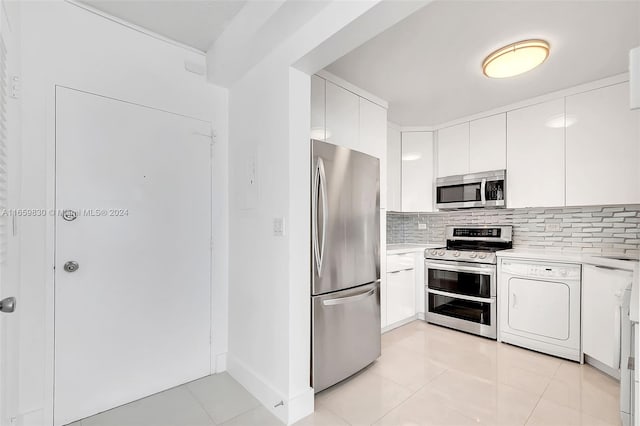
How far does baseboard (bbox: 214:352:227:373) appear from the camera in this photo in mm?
2402

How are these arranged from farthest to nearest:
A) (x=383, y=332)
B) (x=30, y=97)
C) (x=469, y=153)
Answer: (x=469, y=153), (x=383, y=332), (x=30, y=97)

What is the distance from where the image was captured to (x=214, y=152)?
2447 mm

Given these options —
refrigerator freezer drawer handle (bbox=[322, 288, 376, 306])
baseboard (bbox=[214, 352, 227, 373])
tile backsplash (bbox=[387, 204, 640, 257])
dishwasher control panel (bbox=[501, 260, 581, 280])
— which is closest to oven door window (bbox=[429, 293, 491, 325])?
dishwasher control panel (bbox=[501, 260, 581, 280])

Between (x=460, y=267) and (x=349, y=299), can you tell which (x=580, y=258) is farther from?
(x=349, y=299)

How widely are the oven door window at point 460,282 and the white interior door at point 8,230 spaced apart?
3545 mm

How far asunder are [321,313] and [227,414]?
2.82ft

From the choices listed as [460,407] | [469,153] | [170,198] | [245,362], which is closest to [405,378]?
[460,407]

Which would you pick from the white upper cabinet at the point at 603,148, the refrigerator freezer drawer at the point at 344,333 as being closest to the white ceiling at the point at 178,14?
the refrigerator freezer drawer at the point at 344,333

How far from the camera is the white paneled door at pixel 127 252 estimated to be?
1793mm

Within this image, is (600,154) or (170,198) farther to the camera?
(600,154)

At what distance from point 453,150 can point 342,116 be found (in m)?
1.82

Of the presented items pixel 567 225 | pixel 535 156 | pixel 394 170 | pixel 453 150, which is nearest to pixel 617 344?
pixel 567 225

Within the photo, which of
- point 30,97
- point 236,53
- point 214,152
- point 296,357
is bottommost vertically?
point 296,357

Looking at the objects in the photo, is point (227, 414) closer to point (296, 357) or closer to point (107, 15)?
point (296, 357)
